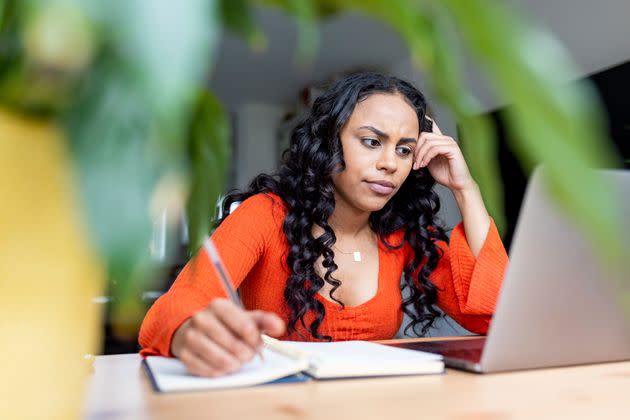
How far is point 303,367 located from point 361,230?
0.86 metres

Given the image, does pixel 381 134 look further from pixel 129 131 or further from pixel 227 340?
pixel 129 131

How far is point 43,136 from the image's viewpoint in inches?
7.7

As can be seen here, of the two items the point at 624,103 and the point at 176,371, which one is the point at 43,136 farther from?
the point at 624,103

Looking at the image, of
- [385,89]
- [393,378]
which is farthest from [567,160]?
[385,89]

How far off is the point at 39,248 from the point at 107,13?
0.37 ft

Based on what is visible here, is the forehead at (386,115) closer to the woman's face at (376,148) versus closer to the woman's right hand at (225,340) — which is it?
the woman's face at (376,148)

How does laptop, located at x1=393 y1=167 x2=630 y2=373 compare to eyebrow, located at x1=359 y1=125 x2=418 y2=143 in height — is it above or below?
below

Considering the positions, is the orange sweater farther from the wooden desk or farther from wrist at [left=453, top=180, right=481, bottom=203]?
the wooden desk

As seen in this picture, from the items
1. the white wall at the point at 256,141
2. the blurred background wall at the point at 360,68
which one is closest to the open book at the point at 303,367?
the blurred background wall at the point at 360,68

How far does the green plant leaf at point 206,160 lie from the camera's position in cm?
20

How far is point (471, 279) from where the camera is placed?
3.76 ft

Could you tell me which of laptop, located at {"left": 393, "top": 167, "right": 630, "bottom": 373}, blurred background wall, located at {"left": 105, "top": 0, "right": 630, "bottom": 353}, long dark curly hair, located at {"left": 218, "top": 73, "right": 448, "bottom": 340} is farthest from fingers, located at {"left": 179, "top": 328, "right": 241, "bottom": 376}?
long dark curly hair, located at {"left": 218, "top": 73, "right": 448, "bottom": 340}

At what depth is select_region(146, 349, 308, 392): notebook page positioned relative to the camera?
1.77 ft

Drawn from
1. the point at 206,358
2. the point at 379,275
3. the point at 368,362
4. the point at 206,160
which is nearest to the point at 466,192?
the point at 379,275
